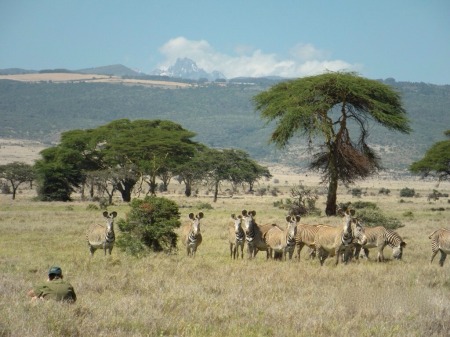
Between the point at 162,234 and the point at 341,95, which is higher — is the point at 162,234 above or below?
below

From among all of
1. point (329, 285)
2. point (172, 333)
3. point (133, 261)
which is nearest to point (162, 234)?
point (133, 261)

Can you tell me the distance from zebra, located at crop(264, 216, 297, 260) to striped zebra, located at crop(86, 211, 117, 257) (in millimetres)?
4491

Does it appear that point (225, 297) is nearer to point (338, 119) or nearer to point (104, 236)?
point (104, 236)

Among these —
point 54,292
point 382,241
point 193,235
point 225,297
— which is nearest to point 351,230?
point 382,241

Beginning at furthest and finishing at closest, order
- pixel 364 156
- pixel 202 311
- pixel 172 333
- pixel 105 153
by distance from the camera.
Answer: pixel 105 153
pixel 364 156
pixel 202 311
pixel 172 333

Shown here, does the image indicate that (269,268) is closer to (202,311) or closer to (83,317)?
(202,311)

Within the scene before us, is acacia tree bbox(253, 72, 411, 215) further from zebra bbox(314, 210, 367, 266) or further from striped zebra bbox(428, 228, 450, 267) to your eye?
striped zebra bbox(428, 228, 450, 267)

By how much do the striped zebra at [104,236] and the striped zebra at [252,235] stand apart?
3.81 metres

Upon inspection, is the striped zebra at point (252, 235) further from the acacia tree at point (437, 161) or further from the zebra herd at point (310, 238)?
the acacia tree at point (437, 161)

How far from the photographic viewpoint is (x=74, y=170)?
57.6 meters

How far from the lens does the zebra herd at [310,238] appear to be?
53.4ft

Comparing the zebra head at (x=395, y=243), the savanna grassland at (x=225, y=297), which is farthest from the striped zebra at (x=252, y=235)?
the zebra head at (x=395, y=243)

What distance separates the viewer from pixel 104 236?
1805 cm

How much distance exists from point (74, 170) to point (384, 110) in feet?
109
